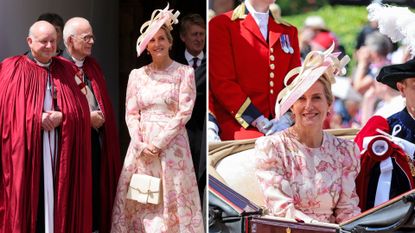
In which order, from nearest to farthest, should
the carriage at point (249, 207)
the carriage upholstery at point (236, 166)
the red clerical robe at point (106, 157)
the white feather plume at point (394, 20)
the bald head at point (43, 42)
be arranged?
the carriage at point (249, 207), the white feather plume at point (394, 20), the carriage upholstery at point (236, 166), the bald head at point (43, 42), the red clerical robe at point (106, 157)

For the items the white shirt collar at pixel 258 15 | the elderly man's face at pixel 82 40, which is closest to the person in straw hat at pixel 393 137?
the white shirt collar at pixel 258 15

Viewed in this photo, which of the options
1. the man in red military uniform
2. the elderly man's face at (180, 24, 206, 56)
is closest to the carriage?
the man in red military uniform

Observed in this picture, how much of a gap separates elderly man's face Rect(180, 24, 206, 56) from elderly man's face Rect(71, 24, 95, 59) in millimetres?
632

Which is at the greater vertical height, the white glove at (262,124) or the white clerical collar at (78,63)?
the white clerical collar at (78,63)

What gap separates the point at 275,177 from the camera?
5285 millimetres

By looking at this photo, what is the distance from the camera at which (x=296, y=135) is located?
5.36m

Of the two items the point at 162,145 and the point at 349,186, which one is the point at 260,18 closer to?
the point at 349,186

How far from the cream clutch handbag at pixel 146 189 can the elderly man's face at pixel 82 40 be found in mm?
928

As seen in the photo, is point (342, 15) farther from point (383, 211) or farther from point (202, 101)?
point (202, 101)

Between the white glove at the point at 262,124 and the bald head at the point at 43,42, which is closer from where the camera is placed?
the white glove at the point at 262,124

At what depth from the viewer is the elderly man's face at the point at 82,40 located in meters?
7.08

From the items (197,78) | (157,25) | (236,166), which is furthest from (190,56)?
(236,166)

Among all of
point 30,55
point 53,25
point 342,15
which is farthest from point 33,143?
point 342,15

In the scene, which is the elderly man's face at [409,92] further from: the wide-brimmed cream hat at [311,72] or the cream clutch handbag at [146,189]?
the cream clutch handbag at [146,189]
